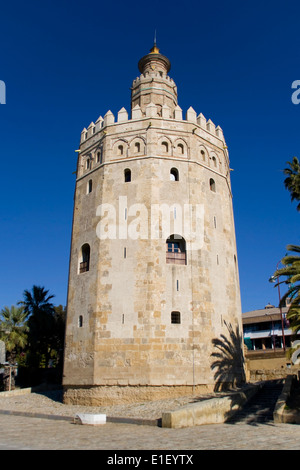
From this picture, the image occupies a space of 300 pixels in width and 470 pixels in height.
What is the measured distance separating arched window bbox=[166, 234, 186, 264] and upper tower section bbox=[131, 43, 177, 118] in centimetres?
858

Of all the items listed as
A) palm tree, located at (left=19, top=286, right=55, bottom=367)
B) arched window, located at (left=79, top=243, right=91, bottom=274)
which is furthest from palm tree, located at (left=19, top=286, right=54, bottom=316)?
arched window, located at (left=79, top=243, right=91, bottom=274)

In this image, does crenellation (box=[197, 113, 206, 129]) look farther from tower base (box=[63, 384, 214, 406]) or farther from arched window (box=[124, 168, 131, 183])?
tower base (box=[63, 384, 214, 406])

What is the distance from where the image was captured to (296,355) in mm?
13883

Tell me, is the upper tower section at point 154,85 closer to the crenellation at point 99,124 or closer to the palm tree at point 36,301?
the crenellation at point 99,124

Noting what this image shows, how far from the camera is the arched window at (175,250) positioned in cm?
1894

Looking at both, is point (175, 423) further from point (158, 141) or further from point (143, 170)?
point (158, 141)

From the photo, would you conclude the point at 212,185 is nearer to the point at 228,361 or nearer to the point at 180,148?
the point at 180,148

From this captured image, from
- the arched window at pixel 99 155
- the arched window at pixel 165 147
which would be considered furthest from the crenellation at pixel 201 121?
the arched window at pixel 99 155

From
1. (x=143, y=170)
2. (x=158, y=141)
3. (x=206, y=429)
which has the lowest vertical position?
(x=206, y=429)

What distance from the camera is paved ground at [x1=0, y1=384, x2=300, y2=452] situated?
28.1 ft

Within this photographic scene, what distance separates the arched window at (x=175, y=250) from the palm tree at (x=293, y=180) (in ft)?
18.2

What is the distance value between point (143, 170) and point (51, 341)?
1962 centimetres

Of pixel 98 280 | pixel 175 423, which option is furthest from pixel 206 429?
pixel 98 280
